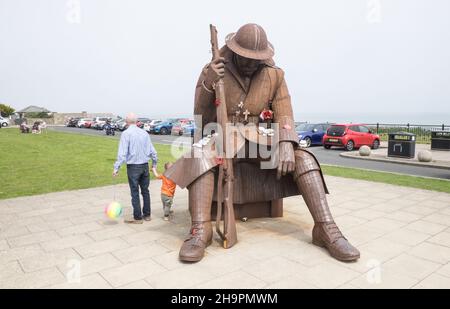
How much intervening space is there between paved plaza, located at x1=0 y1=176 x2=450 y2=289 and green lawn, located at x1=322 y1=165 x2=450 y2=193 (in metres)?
1.84

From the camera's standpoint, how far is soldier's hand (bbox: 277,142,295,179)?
430 cm

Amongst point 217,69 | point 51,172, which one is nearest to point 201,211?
point 217,69

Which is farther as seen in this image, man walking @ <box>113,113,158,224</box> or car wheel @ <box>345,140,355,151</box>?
car wheel @ <box>345,140,355,151</box>

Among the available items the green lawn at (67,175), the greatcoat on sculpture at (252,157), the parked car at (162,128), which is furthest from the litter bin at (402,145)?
the parked car at (162,128)

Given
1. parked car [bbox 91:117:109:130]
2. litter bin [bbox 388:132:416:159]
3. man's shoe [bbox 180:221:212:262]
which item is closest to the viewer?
man's shoe [bbox 180:221:212:262]

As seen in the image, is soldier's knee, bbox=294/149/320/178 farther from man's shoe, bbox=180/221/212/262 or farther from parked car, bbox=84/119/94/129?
parked car, bbox=84/119/94/129

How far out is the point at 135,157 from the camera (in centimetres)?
523

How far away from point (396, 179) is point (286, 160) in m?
6.00

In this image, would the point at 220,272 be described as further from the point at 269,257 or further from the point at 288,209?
the point at 288,209

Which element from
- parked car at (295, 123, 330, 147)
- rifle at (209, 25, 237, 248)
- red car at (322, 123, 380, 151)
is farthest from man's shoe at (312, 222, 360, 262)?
parked car at (295, 123, 330, 147)

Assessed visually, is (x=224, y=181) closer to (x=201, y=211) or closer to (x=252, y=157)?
(x=201, y=211)

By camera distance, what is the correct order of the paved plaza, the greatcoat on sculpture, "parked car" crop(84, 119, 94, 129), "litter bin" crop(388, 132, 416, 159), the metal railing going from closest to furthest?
the paved plaza < the greatcoat on sculpture < "litter bin" crop(388, 132, 416, 159) < the metal railing < "parked car" crop(84, 119, 94, 129)

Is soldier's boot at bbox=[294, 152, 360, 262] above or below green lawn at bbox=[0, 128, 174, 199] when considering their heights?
above
